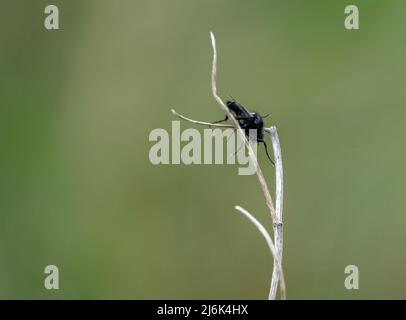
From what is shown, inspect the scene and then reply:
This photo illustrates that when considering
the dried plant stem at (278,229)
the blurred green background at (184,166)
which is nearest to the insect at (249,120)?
the dried plant stem at (278,229)

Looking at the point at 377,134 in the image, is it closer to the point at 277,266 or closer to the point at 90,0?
the point at 90,0

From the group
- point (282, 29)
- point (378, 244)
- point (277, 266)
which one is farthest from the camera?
point (282, 29)

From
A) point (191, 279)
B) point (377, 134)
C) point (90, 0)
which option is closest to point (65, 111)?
point (90, 0)

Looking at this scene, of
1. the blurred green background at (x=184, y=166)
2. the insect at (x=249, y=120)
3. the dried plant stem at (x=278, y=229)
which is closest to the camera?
the dried plant stem at (x=278, y=229)

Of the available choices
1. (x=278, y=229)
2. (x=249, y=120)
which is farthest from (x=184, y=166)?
Result: (x=278, y=229)

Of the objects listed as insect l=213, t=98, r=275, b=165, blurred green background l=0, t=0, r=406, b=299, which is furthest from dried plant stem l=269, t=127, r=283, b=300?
blurred green background l=0, t=0, r=406, b=299

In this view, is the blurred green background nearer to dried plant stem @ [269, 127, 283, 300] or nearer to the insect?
the insect

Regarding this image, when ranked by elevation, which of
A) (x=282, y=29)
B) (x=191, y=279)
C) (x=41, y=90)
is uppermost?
(x=282, y=29)

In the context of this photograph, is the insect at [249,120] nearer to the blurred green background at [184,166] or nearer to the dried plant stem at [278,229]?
the dried plant stem at [278,229]
